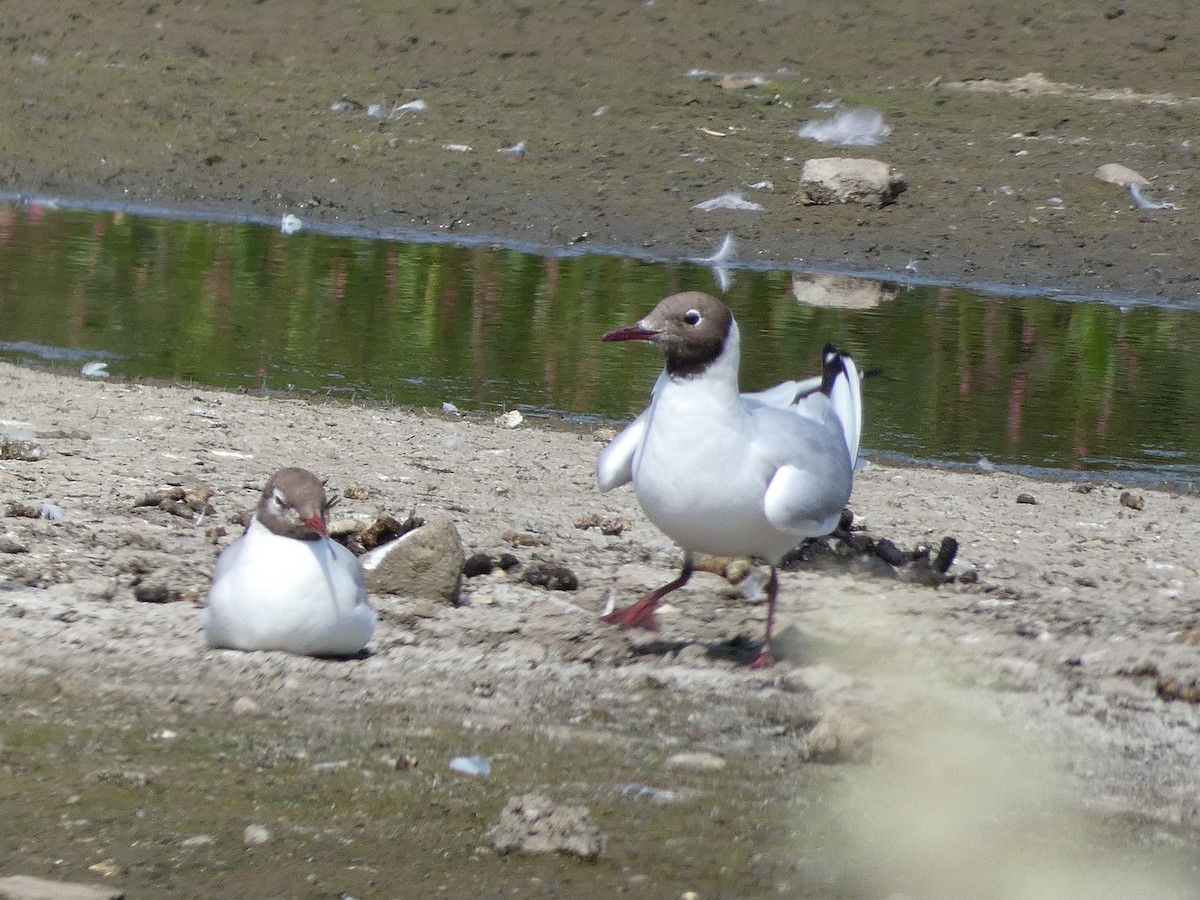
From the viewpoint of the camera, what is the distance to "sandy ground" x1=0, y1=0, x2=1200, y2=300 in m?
14.8

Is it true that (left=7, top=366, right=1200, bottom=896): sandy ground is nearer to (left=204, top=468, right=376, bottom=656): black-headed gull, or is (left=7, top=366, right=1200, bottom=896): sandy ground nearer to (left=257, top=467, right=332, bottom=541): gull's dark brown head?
(left=204, top=468, right=376, bottom=656): black-headed gull

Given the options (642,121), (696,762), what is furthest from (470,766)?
(642,121)

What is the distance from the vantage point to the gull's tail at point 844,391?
19.2 ft

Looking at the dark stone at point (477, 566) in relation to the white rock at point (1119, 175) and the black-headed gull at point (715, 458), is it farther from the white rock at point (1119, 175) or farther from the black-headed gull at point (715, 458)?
the white rock at point (1119, 175)

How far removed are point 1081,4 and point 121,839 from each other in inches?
705

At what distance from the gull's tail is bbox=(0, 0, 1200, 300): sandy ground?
818cm

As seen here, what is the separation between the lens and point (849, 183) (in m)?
15.1

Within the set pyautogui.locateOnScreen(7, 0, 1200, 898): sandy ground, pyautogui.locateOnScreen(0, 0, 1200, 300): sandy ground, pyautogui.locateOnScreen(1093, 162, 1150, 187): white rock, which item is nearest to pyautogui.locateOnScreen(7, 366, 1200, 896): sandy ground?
pyautogui.locateOnScreen(7, 0, 1200, 898): sandy ground

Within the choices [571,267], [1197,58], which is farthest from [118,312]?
[1197,58]

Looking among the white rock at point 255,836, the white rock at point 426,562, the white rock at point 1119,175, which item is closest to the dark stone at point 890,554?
the white rock at point 426,562

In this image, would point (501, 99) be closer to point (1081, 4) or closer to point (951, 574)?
point (1081, 4)

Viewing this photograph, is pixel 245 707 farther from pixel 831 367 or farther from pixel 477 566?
pixel 831 367

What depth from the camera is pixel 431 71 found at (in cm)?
1792

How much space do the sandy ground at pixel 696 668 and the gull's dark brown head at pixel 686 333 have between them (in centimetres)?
81
